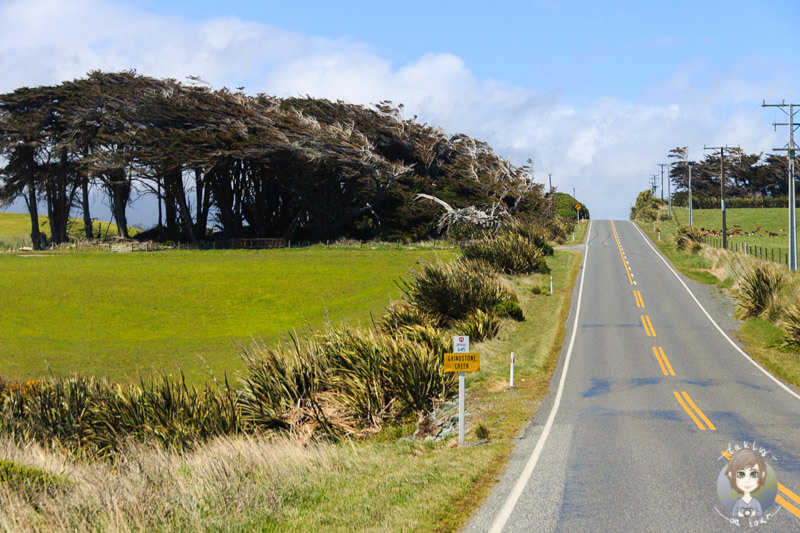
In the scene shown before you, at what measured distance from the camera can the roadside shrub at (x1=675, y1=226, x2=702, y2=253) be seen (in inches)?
2411

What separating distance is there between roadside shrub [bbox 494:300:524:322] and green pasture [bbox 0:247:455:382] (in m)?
5.85

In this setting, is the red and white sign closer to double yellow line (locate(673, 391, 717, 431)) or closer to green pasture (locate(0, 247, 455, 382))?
double yellow line (locate(673, 391, 717, 431))

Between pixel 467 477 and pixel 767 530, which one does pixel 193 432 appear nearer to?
pixel 467 477

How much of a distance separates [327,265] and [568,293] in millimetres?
18087

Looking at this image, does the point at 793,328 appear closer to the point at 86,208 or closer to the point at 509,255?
the point at 509,255

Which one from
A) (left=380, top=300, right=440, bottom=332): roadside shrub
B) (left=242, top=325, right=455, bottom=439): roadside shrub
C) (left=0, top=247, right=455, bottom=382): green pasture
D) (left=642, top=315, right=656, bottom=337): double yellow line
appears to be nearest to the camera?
(left=242, top=325, right=455, bottom=439): roadside shrub

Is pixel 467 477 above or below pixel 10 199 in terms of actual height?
below

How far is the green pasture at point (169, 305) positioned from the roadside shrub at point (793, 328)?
52.8ft

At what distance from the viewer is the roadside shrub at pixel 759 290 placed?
3172 centimetres

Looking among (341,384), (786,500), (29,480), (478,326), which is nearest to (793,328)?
(478,326)

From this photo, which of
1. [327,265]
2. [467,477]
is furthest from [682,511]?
[327,265]

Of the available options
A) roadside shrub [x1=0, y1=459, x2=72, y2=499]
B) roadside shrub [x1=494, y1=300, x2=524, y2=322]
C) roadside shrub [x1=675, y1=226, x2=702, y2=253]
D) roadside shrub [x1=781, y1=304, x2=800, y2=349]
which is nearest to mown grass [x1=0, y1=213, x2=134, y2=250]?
roadside shrub [x1=494, y1=300, x2=524, y2=322]

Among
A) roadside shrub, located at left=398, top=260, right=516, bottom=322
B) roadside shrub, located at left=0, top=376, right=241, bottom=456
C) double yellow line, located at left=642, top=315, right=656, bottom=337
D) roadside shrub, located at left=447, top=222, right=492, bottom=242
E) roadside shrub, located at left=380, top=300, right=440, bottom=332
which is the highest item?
roadside shrub, located at left=447, top=222, right=492, bottom=242

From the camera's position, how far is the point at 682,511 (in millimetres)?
8797
